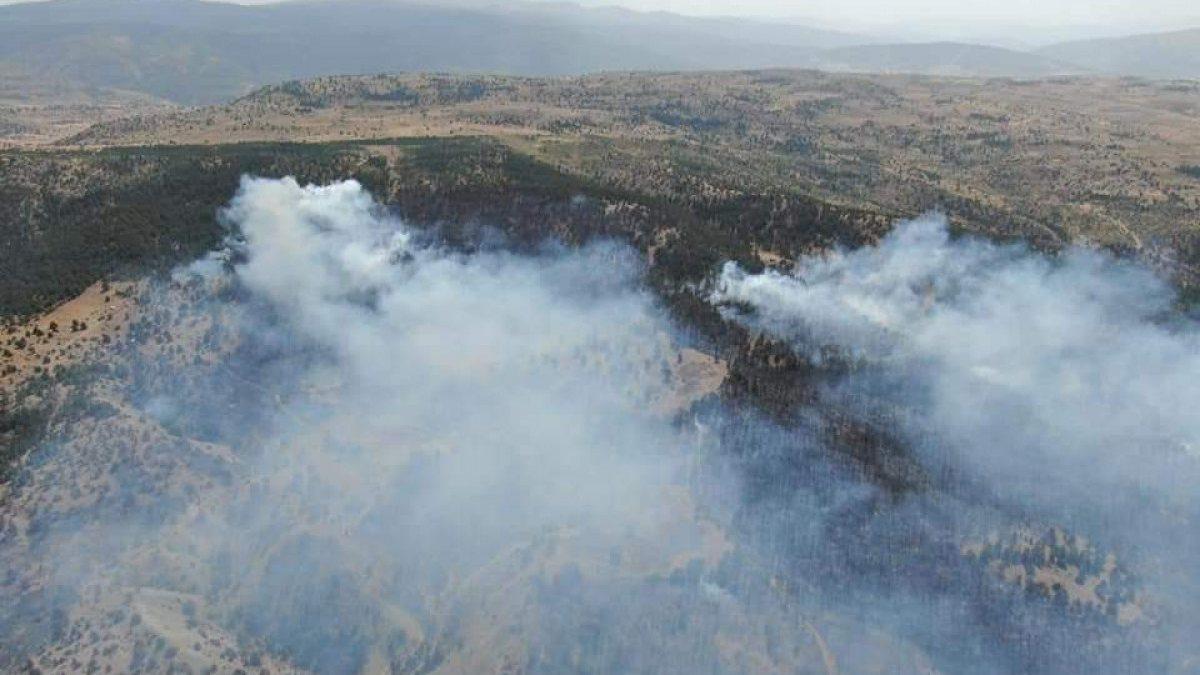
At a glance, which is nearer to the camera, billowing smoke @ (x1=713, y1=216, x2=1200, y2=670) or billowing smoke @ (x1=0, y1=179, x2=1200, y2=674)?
billowing smoke @ (x1=0, y1=179, x2=1200, y2=674)

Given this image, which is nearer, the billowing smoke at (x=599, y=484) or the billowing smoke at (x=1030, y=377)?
the billowing smoke at (x=599, y=484)

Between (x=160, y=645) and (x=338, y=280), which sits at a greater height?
(x=338, y=280)

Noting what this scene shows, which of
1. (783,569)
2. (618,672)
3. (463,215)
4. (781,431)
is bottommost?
(618,672)

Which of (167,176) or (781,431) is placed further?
(167,176)

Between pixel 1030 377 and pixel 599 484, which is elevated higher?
pixel 1030 377

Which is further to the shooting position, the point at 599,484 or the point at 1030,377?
the point at 1030,377

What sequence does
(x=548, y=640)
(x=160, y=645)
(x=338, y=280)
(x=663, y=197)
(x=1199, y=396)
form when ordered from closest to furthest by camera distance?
(x=160, y=645), (x=548, y=640), (x=1199, y=396), (x=338, y=280), (x=663, y=197)

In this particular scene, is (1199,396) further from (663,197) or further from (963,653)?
(663,197)

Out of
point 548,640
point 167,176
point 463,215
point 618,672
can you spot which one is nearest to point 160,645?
point 548,640
